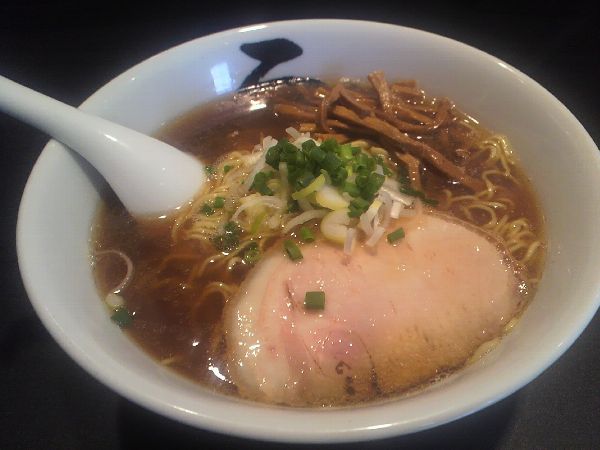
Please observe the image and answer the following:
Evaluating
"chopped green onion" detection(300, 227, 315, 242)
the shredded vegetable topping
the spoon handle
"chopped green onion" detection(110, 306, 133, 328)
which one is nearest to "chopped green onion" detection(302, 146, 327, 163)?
the shredded vegetable topping

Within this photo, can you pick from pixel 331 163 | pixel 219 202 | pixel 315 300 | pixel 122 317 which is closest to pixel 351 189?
pixel 331 163

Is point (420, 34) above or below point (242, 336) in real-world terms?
above

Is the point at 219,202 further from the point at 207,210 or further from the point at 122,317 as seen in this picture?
the point at 122,317

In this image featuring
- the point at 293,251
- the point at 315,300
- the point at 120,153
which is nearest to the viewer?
the point at 315,300

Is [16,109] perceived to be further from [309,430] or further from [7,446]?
[309,430]

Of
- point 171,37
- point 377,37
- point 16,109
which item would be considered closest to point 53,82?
point 171,37
